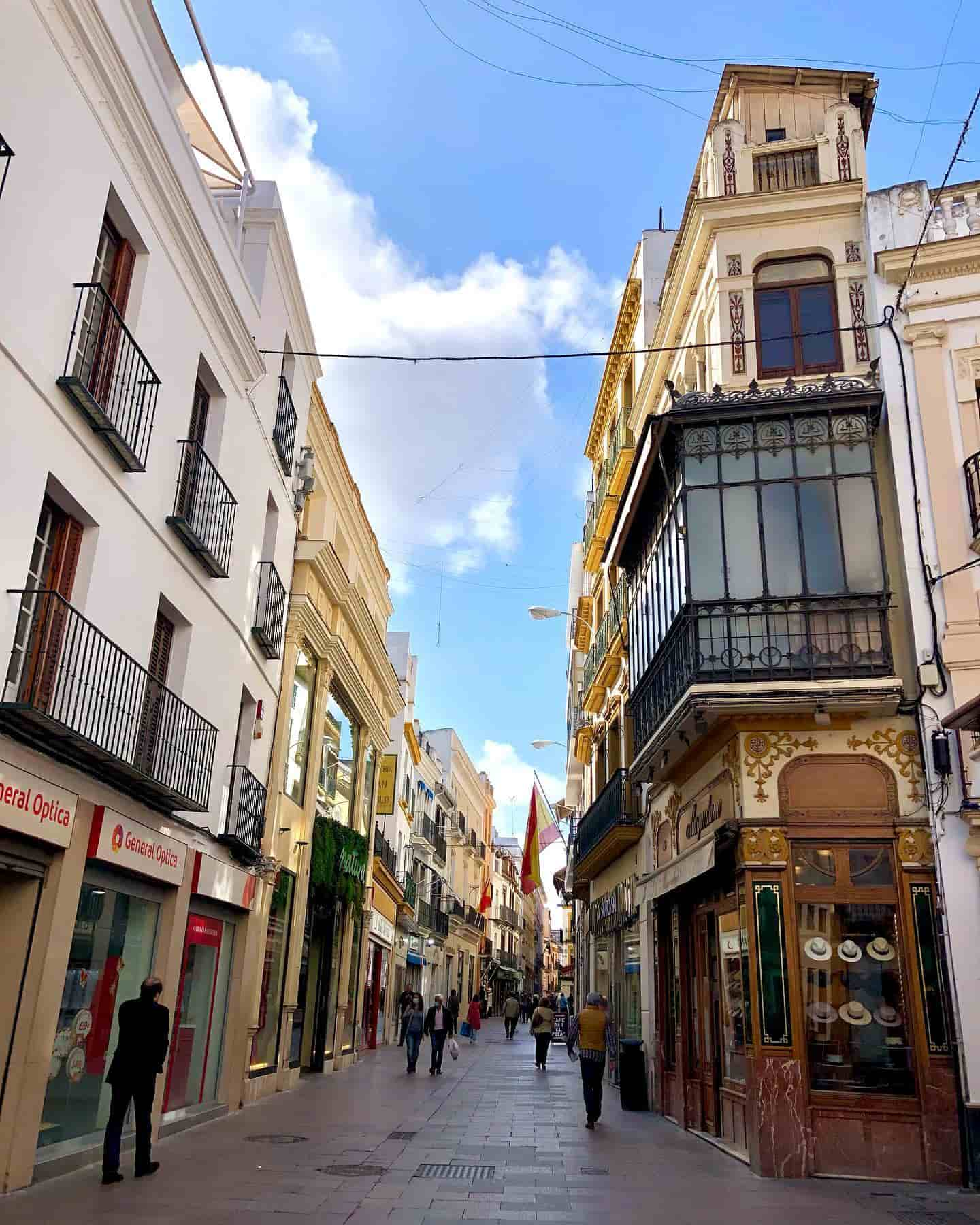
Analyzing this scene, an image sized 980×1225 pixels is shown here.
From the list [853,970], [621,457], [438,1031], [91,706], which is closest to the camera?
[91,706]

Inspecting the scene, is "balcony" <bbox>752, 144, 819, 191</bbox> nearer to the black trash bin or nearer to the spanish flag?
the black trash bin

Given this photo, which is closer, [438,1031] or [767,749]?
[767,749]

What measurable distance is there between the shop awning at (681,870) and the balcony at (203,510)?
688cm

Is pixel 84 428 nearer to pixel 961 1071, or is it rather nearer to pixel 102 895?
pixel 102 895

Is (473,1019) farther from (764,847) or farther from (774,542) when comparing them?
(774,542)

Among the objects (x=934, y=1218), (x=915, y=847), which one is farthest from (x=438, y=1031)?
(x=934, y=1218)

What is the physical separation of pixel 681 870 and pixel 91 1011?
7.19m

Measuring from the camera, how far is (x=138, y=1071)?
8625mm

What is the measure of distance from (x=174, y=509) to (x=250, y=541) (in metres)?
3.32

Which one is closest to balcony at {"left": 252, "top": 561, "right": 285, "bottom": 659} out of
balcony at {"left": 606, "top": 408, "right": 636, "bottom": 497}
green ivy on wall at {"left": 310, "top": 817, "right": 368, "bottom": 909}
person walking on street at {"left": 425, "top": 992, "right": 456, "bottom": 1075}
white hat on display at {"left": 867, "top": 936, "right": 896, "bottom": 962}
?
green ivy on wall at {"left": 310, "top": 817, "right": 368, "bottom": 909}

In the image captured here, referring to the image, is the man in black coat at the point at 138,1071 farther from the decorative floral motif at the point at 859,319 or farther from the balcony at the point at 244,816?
the decorative floral motif at the point at 859,319

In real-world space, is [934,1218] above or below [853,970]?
below

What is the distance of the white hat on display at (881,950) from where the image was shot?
10.7m

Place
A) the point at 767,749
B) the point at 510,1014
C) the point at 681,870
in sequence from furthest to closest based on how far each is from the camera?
the point at 510,1014 → the point at 681,870 → the point at 767,749
